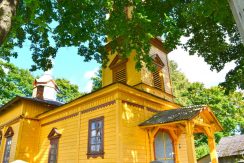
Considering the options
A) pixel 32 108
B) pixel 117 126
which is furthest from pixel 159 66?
pixel 32 108

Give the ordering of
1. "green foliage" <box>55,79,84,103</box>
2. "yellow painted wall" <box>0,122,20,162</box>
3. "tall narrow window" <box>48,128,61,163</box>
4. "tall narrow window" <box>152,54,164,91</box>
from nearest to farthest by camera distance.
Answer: "tall narrow window" <box>48,128,61,163</box>
"tall narrow window" <box>152,54,164,91</box>
"yellow painted wall" <box>0,122,20,162</box>
"green foliage" <box>55,79,84,103</box>

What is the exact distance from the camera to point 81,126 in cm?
1371

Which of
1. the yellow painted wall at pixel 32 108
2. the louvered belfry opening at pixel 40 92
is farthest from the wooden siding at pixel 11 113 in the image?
the louvered belfry opening at pixel 40 92

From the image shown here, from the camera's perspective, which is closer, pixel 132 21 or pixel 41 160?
pixel 132 21

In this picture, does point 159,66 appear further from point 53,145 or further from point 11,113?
point 11,113

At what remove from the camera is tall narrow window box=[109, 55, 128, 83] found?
16.5 meters

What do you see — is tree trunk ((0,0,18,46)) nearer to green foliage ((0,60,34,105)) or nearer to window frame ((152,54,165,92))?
window frame ((152,54,165,92))

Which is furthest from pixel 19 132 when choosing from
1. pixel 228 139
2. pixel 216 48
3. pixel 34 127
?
pixel 228 139

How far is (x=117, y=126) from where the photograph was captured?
11.4 metres

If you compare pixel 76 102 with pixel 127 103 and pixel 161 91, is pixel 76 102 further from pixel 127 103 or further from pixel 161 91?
pixel 161 91

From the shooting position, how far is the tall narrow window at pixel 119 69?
1647cm

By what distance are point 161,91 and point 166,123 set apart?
5193mm

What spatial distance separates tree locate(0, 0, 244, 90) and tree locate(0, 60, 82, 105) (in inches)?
1062

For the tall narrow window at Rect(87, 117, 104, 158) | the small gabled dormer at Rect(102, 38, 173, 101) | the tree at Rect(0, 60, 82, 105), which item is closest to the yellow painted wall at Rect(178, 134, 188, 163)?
the small gabled dormer at Rect(102, 38, 173, 101)
